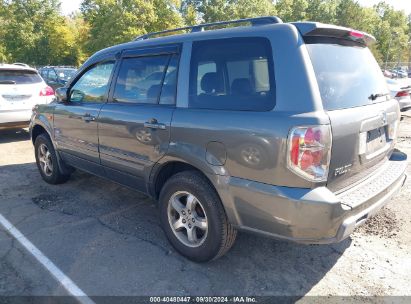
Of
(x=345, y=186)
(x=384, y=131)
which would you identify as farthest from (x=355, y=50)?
(x=345, y=186)

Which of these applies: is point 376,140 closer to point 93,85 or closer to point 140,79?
point 140,79

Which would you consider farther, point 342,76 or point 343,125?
point 342,76

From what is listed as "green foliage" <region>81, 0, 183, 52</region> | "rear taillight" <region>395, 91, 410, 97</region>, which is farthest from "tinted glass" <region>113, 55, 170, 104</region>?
"green foliage" <region>81, 0, 183, 52</region>

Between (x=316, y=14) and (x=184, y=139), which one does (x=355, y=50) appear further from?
(x=316, y=14)

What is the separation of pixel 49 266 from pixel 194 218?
1.32m

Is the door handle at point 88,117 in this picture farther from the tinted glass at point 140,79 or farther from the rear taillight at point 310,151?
the rear taillight at point 310,151

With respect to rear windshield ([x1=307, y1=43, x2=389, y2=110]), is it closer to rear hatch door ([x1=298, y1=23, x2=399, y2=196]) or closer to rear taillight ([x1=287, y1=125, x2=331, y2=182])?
rear hatch door ([x1=298, y1=23, x2=399, y2=196])

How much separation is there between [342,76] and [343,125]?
485 millimetres

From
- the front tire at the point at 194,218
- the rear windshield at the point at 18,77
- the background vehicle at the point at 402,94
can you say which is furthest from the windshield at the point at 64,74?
the front tire at the point at 194,218

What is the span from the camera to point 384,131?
10.2 feet

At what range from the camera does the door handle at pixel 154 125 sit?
3.16m

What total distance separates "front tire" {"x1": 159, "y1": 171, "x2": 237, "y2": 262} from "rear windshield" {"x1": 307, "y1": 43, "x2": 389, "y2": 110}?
3.74 ft

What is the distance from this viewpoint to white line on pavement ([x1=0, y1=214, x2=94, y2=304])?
9.07 ft

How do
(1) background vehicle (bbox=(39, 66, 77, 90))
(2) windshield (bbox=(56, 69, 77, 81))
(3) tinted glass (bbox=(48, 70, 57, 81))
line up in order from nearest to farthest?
(1) background vehicle (bbox=(39, 66, 77, 90)), (2) windshield (bbox=(56, 69, 77, 81)), (3) tinted glass (bbox=(48, 70, 57, 81))
